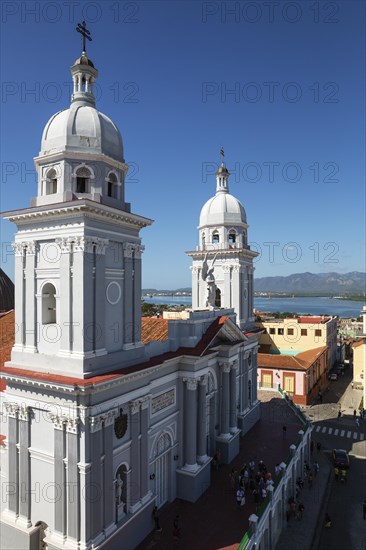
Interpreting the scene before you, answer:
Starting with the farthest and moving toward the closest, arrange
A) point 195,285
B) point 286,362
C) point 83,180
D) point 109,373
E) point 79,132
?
point 286,362, point 195,285, point 83,180, point 79,132, point 109,373

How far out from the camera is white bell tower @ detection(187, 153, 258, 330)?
2664cm

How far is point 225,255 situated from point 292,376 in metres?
17.7

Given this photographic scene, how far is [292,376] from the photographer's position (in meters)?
37.4

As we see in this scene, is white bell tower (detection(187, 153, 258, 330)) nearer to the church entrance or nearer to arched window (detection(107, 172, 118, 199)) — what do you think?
the church entrance

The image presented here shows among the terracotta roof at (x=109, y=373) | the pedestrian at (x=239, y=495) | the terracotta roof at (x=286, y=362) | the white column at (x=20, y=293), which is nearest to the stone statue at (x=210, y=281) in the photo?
the terracotta roof at (x=109, y=373)

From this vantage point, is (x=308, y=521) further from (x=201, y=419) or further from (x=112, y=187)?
(x=112, y=187)

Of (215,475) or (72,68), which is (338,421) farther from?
(72,68)

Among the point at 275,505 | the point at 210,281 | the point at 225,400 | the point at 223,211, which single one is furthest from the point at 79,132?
the point at 275,505

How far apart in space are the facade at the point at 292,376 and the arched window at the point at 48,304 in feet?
90.2

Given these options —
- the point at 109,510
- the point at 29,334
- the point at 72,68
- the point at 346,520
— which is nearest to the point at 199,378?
the point at 109,510

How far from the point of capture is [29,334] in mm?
13398

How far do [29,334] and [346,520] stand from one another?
18953 millimetres

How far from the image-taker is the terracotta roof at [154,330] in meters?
18.9

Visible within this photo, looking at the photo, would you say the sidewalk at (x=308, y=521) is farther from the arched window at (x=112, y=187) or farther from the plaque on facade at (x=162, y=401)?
the arched window at (x=112, y=187)
